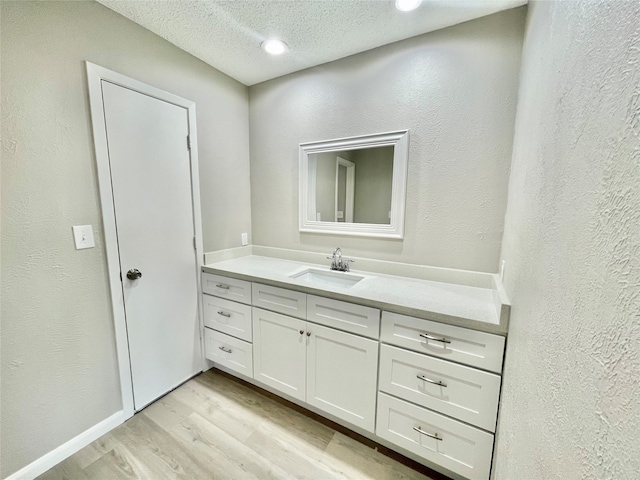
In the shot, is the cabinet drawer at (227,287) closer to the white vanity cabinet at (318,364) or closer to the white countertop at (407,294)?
the white countertop at (407,294)

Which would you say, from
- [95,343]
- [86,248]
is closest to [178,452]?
[95,343]

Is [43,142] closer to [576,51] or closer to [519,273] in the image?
[576,51]

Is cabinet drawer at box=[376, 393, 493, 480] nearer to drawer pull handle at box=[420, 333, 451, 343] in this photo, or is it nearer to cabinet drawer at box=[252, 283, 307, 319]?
drawer pull handle at box=[420, 333, 451, 343]

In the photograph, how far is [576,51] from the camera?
562 mm

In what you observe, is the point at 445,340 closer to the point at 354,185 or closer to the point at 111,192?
the point at 354,185

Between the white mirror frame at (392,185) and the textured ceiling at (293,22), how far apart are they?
0.60 m

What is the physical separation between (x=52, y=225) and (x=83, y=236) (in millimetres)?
132

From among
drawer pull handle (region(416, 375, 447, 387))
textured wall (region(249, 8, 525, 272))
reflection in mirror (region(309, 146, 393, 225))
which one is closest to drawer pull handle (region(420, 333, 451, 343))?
drawer pull handle (region(416, 375, 447, 387))

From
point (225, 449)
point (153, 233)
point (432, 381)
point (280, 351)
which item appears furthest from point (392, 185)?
point (225, 449)

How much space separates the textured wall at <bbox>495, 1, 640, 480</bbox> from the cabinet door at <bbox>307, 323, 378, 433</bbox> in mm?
671

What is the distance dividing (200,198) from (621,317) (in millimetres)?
2163

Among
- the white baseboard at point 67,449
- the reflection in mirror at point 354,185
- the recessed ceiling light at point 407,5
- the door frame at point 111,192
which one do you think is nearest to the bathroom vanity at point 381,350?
the reflection in mirror at point 354,185

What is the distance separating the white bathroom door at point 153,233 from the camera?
1.53m

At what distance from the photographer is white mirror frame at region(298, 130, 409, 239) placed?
1.74 m
